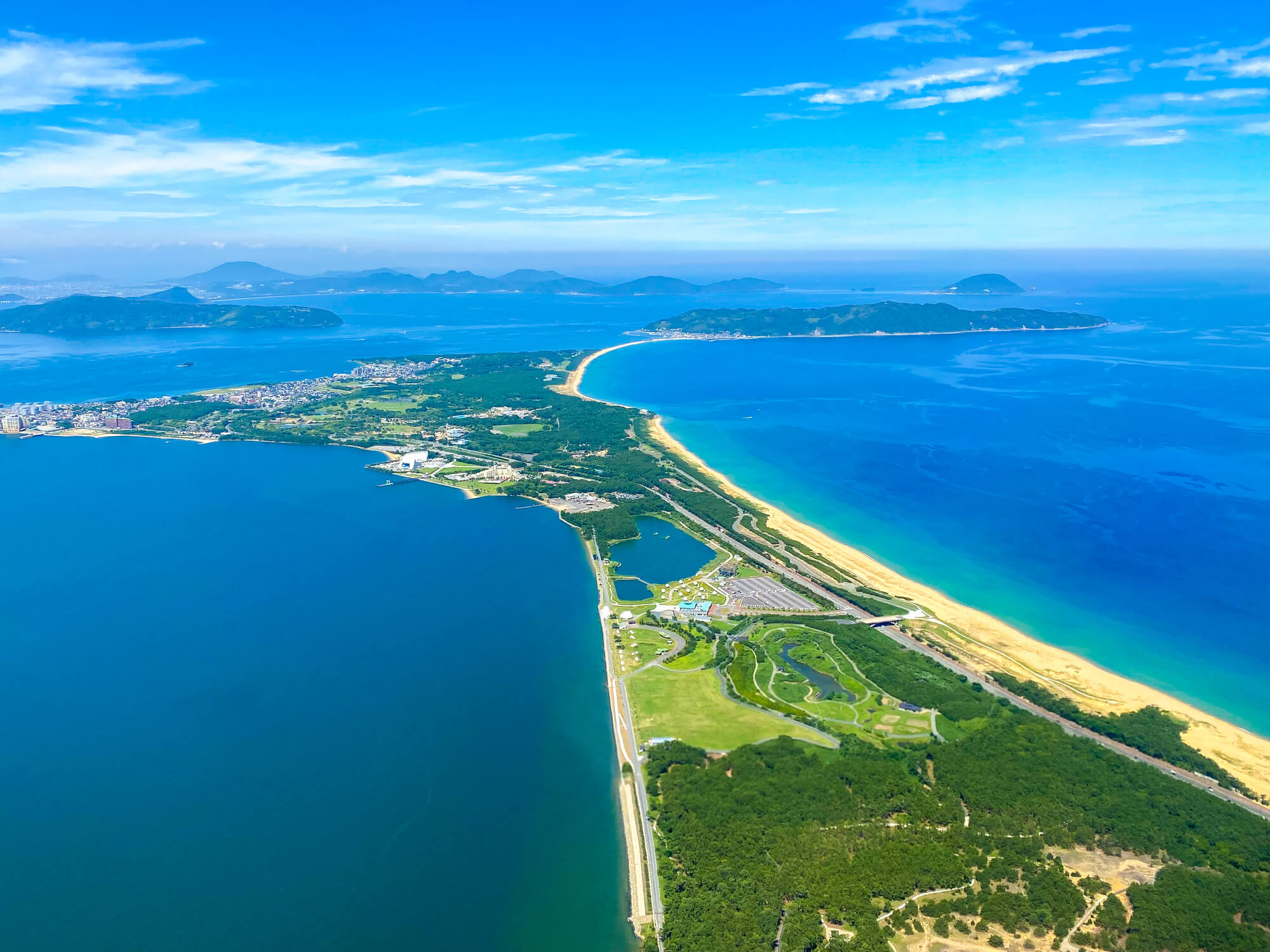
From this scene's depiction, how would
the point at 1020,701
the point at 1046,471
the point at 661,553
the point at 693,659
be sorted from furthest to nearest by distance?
1. the point at 1046,471
2. the point at 661,553
3. the point at 693,659
4. the point at 1020,701

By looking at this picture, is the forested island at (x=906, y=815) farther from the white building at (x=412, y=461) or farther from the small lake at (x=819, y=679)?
the white building at (x=412, y=461)

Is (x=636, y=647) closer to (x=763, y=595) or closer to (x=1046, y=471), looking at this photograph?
(x=763, y=595)

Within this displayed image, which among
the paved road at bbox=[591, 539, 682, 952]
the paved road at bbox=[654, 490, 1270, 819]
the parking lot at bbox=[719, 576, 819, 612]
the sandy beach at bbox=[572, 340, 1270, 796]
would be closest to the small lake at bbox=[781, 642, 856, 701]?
the parking lot at bbox=[719, 576, 819, 612]

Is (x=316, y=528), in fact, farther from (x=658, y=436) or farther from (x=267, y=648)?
(x=658, y=436)

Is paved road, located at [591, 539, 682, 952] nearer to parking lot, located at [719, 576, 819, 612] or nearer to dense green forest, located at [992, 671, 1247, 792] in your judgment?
parking lot, located at [719, 576, 819, 612]

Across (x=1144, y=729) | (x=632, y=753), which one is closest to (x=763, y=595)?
(x=632, y=753)

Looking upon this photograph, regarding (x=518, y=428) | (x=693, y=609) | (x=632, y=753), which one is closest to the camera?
(x=632, y=753)
